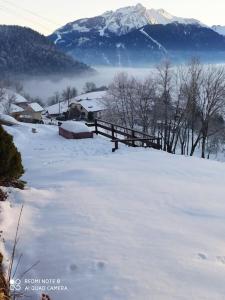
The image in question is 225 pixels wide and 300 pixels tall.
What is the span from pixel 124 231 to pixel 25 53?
17070 cm

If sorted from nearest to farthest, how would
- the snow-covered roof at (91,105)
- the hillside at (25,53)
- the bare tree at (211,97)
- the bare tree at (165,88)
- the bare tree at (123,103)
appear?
the bare tree at (211,97) → the bare tree at (165,88) → the bare tree at (123,103) → the snow-covered roof at (91,105) → the hillside at (25,53)

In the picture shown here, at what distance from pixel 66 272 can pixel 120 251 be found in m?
0.94

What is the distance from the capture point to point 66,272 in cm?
529

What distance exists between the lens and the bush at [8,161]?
323 inches

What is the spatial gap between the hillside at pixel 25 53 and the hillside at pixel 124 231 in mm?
156900

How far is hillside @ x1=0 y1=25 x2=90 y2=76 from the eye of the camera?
160125 mm

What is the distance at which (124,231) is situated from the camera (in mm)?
6664

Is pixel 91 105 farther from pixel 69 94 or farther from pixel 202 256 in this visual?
pixel 202 256

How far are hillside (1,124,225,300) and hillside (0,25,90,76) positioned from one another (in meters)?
157

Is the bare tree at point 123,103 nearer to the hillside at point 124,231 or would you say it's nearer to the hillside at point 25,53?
the hillside at point 124,231

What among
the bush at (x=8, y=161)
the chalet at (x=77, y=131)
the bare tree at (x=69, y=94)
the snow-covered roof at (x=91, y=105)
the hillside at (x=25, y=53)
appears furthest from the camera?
the hillside at (x=25, y=53)

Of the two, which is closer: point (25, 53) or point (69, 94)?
point (69, 94)

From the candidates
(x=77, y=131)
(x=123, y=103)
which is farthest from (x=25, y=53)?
(x=77, y=131)

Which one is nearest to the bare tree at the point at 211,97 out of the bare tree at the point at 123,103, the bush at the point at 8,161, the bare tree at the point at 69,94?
the bare tree at the point at 123,103
